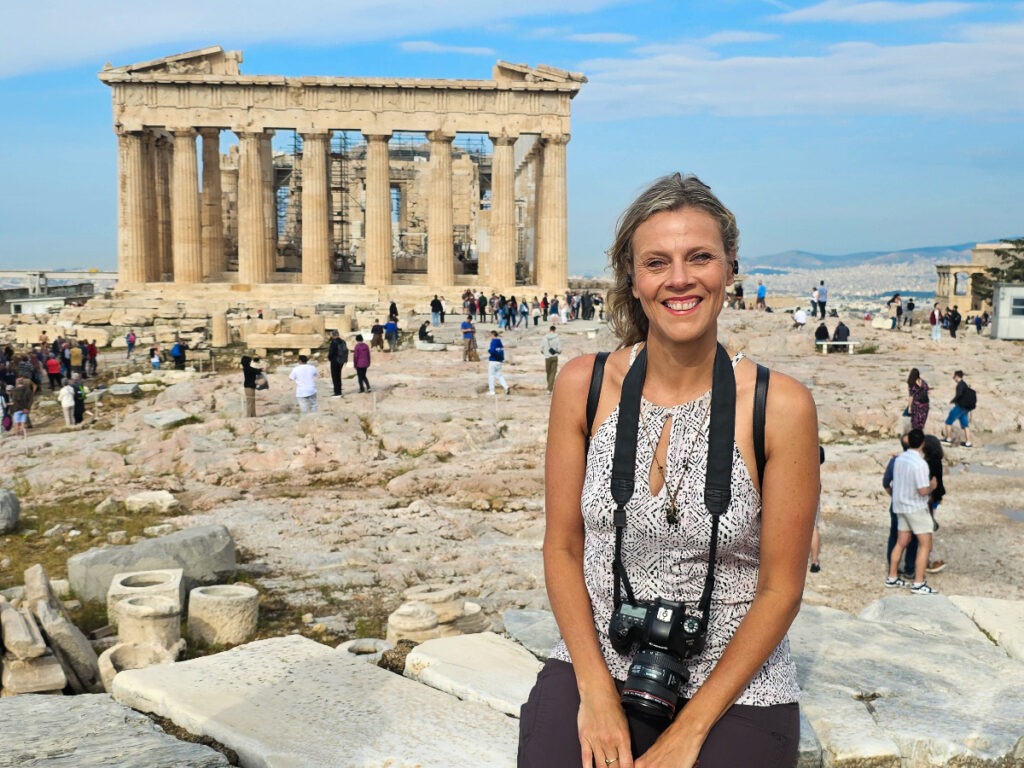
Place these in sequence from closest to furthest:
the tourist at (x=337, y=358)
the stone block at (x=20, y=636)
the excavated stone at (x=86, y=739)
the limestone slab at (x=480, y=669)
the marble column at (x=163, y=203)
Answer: the excavated stone at (x=86, y=739)
the limestone slab at (x=480, y=669)
the stone block at (x=20, y=636)
the tourist at (x=337, y=358)
the marble column at (x=163, y=203)

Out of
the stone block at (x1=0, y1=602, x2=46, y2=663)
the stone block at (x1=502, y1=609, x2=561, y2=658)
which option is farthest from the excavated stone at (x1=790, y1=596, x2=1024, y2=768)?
the stone block at (x1=0, y1=602, x2=46, y2=663)

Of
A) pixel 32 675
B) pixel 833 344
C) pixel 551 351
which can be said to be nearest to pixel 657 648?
pixel 32 675

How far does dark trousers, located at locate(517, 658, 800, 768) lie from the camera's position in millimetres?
2564

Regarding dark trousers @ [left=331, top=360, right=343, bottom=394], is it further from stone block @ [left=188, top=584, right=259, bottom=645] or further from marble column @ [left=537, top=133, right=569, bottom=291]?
marble column @ [left=537, top=133, right=569, bottom=291]

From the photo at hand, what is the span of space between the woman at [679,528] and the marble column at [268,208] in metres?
42.5

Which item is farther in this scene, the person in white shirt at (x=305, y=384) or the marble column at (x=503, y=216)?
the marble column at (x=503, y=216)

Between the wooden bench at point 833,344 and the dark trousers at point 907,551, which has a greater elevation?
the wooden bench at point 833,344

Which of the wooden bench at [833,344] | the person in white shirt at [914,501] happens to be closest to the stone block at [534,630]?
the person in white shirt at [914,501]

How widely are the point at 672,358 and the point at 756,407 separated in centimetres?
30

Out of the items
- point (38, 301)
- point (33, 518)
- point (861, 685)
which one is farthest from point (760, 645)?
point (38, 301)

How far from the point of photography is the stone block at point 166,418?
17219mm

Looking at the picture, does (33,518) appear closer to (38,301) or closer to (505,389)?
(505,389)

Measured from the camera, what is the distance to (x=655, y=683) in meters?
2.58

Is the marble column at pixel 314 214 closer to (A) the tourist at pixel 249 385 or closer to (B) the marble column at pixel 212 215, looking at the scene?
(B) the marble column at pixel 212 215
